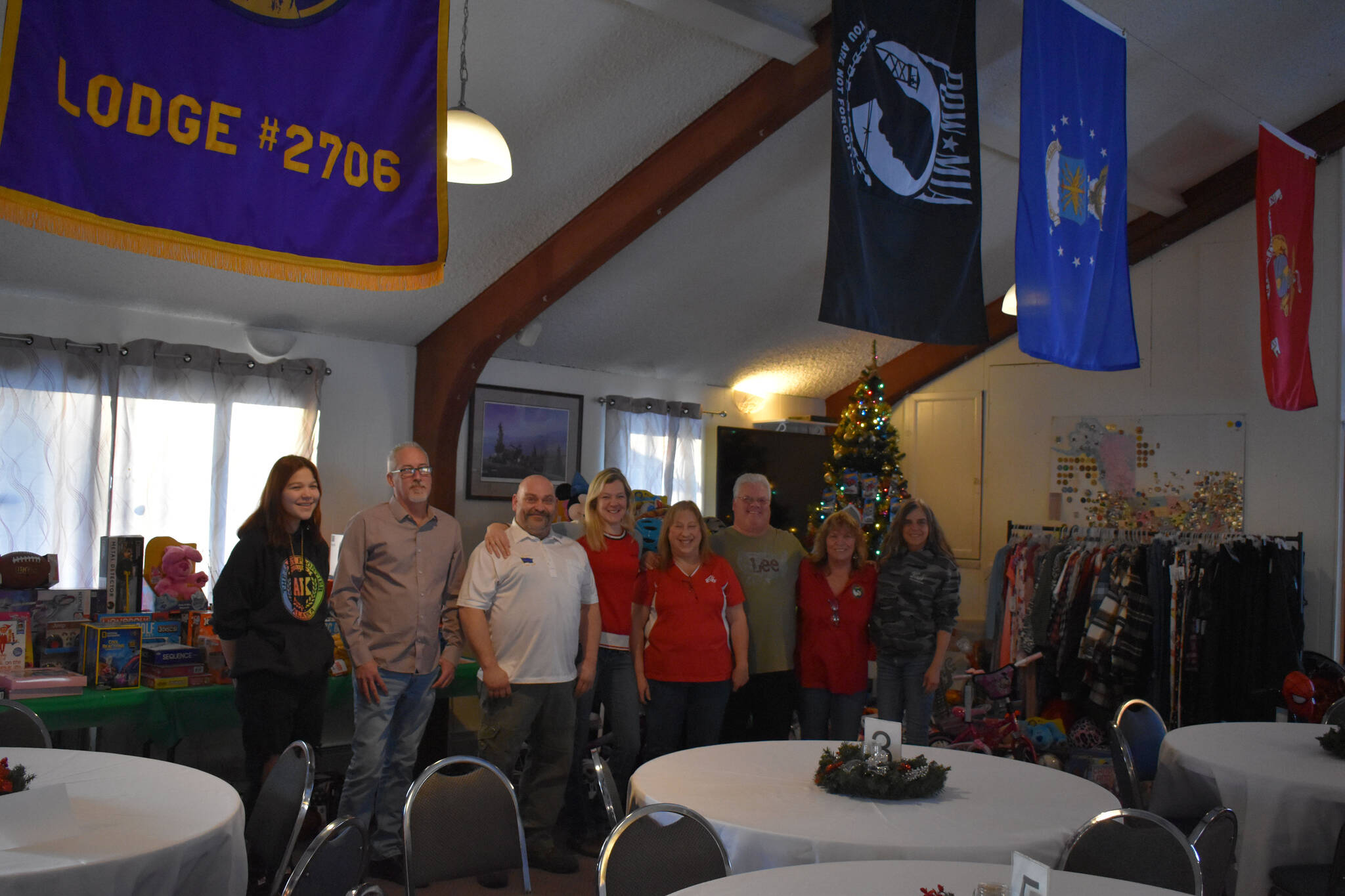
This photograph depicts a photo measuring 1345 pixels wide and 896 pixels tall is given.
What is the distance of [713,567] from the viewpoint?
4.00m

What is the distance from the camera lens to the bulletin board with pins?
729 centimetres

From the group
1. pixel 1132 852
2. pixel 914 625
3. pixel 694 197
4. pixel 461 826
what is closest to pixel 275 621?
pixel 461 826

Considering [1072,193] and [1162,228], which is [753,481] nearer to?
[1072,193]

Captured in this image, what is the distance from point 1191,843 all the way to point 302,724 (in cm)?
279

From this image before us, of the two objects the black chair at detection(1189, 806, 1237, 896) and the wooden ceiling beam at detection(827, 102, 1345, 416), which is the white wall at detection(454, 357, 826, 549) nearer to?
the wooden ceiling beam at detection(827, 102, 1345, 416)

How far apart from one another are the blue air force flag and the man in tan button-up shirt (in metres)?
2.36

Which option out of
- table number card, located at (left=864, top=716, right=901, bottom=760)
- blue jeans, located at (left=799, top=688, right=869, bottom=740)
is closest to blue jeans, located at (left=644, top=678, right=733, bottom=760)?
blue jeans, located at (left=799, top=688, right=869, bottom=740)

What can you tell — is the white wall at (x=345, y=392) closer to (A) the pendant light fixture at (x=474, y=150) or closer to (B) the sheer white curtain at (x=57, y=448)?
(B) the sheer white curtain at (x=57, y=448)

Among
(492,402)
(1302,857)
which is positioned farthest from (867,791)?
(492,402)

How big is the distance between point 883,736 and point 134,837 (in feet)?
5.77

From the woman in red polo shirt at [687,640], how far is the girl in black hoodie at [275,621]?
1.22 meters

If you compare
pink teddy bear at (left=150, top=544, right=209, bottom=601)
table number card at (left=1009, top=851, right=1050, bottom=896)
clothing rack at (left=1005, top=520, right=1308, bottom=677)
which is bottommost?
table number card at (left=1009, top=851, right=1050, bottom=896)

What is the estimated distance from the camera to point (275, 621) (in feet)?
11.3

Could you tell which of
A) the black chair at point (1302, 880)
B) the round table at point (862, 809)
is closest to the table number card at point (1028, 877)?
the round table at point (862, 809)
